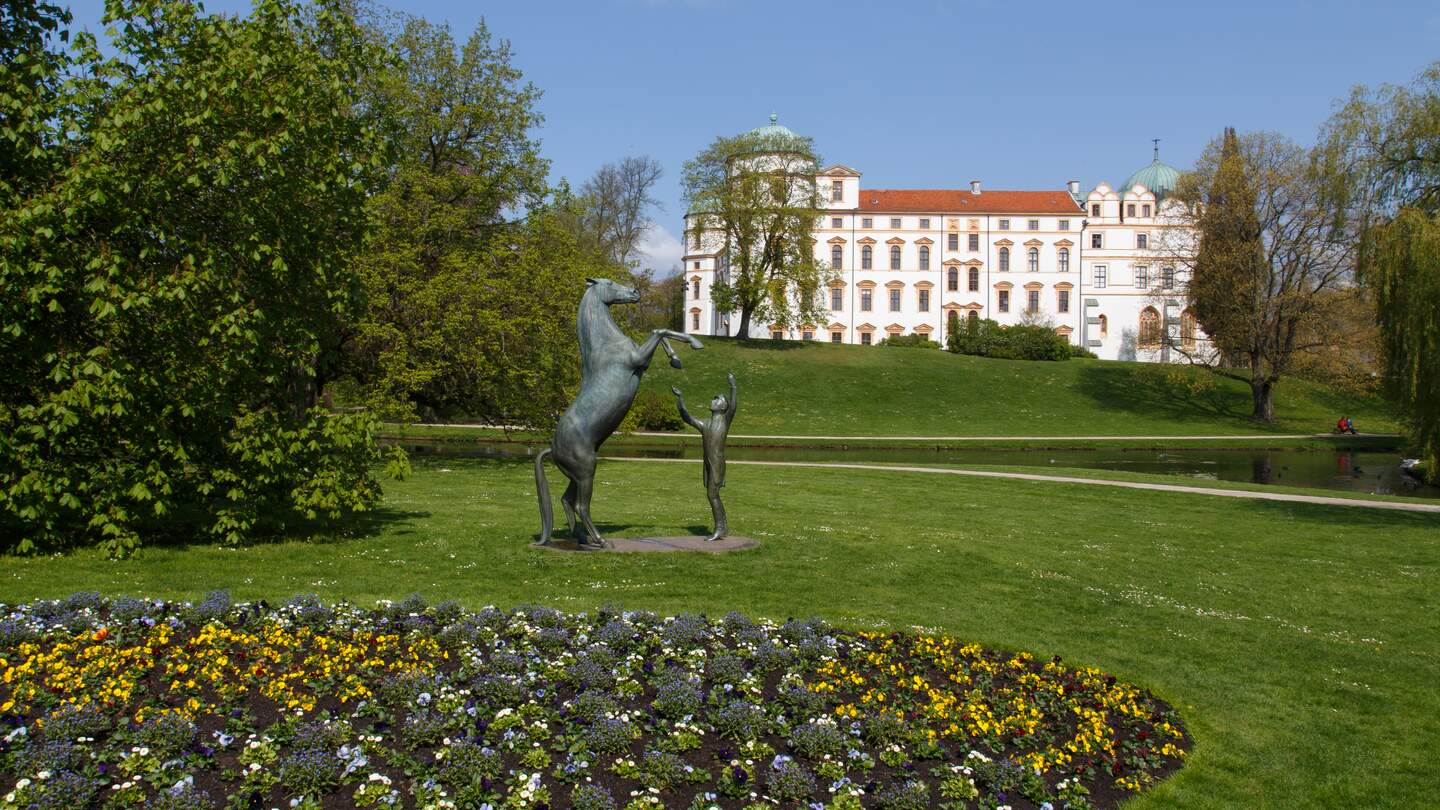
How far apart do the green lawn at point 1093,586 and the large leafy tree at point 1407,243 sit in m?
4.26

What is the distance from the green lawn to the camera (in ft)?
25.5

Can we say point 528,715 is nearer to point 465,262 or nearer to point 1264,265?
point 465,262

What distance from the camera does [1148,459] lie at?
3828cm

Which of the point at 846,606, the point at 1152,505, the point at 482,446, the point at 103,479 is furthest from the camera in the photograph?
the point at 482,446

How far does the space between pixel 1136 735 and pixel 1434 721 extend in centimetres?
264

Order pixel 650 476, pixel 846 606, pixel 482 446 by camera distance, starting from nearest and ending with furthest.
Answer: pixel 846 606, pixel 650 476, pixel 482 446

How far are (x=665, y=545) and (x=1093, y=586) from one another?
18.0 ft

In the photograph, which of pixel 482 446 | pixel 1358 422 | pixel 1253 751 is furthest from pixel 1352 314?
pixel 1253 751

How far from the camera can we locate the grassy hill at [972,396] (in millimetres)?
53469

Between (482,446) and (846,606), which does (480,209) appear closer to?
(482,446)

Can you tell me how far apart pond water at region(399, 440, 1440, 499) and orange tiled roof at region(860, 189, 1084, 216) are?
2230 inches

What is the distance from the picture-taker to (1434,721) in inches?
320

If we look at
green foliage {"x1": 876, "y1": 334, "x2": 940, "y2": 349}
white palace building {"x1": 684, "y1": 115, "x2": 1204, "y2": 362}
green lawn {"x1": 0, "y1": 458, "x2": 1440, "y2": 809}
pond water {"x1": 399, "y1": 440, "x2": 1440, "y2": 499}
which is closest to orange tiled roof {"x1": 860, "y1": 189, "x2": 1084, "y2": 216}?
white palace building {"x1": 684, "y1": 115, "x2": 1204, "y2": 362}

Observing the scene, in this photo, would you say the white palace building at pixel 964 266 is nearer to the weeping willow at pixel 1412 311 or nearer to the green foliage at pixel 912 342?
the green foliage at pixel 912 342
